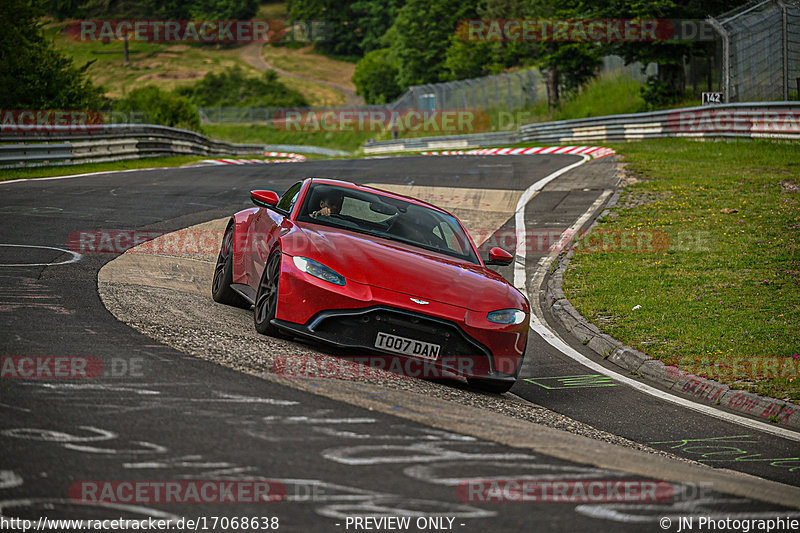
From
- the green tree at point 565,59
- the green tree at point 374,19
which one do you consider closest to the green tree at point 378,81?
the green tree at point 374,19

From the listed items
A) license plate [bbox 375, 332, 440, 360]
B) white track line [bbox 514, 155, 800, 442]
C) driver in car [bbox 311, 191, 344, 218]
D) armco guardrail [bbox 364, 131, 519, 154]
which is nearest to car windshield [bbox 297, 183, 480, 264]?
driver in car [bbox 311, 191, 344, 218]

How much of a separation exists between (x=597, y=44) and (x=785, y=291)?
97.6ft

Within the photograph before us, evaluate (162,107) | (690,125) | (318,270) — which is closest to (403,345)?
(318,270)

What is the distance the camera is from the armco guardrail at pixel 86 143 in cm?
2228

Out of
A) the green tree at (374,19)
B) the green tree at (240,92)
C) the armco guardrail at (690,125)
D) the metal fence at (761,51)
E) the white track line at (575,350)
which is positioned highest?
the green tree at (374,19)

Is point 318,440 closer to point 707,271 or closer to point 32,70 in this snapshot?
point 707,271

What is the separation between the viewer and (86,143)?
83.4 ft

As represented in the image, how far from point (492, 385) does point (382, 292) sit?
4.07ft

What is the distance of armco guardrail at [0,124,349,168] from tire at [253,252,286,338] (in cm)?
1670

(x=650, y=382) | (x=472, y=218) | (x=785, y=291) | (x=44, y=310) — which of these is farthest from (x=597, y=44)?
(x=44, y=310)

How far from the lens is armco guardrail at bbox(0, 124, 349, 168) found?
22.3 meters

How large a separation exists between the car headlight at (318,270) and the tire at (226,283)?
68.1 inches

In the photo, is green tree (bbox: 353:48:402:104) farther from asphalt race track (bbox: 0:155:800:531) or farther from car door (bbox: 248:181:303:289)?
asphalt race track (bbox: 0:155:800:531)

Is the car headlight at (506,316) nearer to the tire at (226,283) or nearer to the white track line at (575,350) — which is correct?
the white track line at (575,350)
